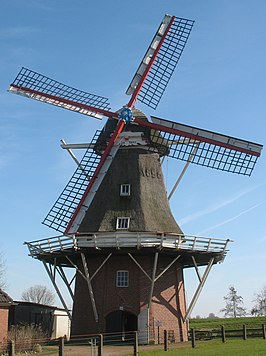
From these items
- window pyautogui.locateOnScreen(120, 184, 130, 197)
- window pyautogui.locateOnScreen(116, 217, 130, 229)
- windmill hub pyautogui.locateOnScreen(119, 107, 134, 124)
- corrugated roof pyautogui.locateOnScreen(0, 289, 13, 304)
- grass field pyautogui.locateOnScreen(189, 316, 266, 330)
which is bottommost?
grass field pyautogui.locateOnScreen(189, 316, 266, 330)

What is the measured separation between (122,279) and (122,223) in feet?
7.09

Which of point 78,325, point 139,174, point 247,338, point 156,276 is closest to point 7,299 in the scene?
point 78,325

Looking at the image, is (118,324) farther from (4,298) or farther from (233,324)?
(233,324)

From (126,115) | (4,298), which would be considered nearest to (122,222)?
(126,115)

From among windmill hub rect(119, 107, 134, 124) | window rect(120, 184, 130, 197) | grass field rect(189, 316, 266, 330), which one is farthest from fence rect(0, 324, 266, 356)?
grass field rect(189, 316, 266, 330)

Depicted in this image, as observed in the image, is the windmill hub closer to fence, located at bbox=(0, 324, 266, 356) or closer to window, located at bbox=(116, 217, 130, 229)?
window, located at bbox=(116, 217, 130, 229)

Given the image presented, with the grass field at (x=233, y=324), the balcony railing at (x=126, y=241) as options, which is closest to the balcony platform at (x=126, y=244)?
the balcony railing at (x=126, y=241)

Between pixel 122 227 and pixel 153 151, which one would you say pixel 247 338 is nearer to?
pixel 122 227

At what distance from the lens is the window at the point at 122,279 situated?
66.2ft

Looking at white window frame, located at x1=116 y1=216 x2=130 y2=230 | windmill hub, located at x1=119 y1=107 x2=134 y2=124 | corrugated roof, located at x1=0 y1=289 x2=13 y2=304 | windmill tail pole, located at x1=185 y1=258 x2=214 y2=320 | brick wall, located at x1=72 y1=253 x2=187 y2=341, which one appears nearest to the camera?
corrugated roof, located at x1=0 y1=289 x2=13 y2=304

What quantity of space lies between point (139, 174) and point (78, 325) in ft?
21.3

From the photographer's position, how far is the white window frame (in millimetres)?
20297

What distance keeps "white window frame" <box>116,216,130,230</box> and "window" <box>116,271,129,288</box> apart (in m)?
1.75

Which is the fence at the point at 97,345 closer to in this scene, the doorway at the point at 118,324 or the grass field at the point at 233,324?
the doorway at the point at 118,324
